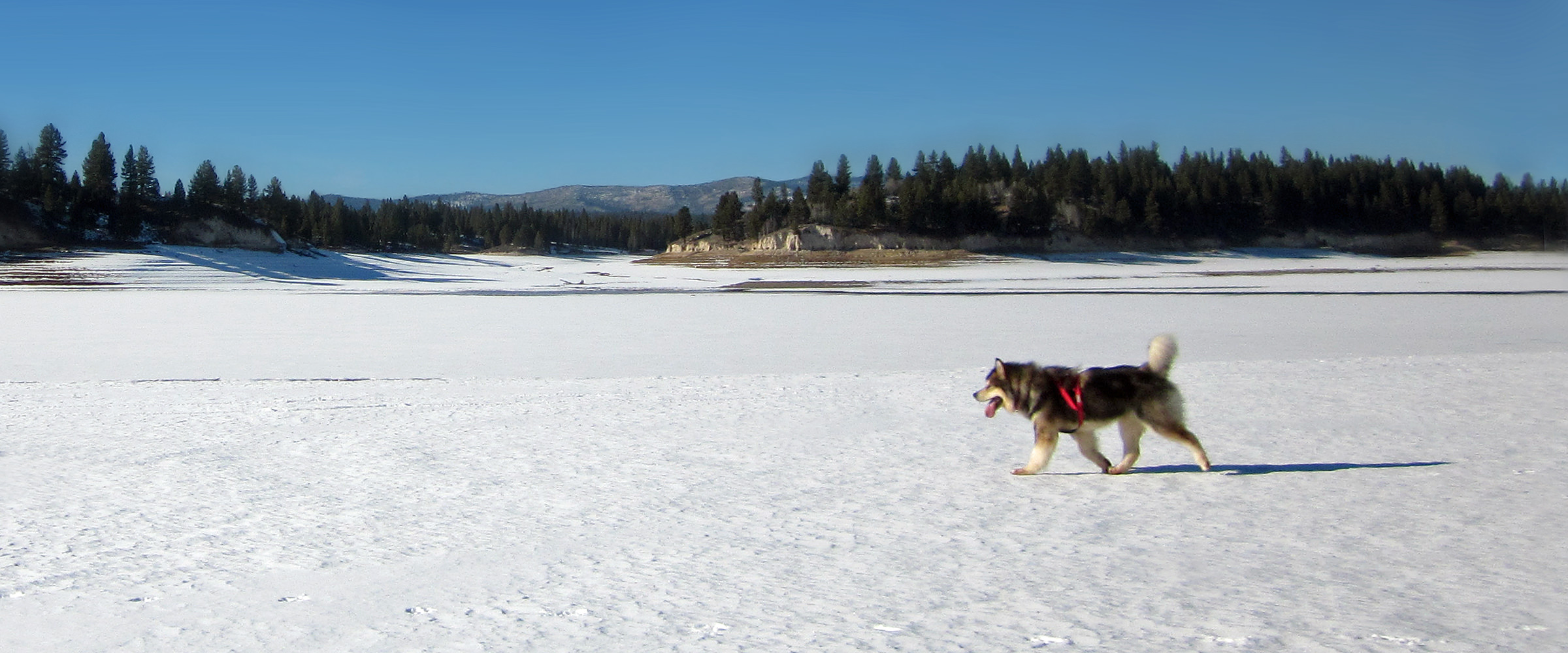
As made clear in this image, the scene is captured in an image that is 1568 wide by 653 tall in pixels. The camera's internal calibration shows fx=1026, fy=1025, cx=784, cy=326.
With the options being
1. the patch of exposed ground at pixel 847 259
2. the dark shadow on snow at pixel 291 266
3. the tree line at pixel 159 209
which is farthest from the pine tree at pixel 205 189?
the patch of exposed ground at pixel 847 259

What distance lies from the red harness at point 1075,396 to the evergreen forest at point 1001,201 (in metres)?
53.7

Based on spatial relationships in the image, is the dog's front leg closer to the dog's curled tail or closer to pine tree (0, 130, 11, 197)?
the dog's curled tail

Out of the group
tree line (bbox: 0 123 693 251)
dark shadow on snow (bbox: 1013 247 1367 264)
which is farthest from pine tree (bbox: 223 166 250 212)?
dark shadow on snow (bbox: 1013 247 1367 264)

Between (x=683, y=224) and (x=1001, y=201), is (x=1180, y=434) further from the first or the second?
(x=683, y=224)

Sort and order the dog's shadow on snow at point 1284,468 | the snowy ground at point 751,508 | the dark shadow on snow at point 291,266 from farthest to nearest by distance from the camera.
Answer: the dark shadow on snow at point 291,266 → the dog's shadow on snow at point 1284,468 → the snowy ground at point 751,508

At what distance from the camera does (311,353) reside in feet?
48.3

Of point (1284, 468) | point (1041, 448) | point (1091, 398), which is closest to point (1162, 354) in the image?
point (1091, 398)

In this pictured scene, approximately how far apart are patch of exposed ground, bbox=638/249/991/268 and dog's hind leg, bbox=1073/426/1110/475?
205ft

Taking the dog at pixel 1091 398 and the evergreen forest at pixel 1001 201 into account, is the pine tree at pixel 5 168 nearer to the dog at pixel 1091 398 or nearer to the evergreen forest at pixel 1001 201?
the evergreen forest at pixel 1001 201

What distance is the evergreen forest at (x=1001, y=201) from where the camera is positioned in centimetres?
6688

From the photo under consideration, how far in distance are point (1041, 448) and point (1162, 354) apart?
894 mm

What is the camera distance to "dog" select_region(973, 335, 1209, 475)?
600 cm

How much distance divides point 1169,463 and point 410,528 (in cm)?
466

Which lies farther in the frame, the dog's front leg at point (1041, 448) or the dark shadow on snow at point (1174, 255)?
the dark shadow on snow at point (1174, 255)
